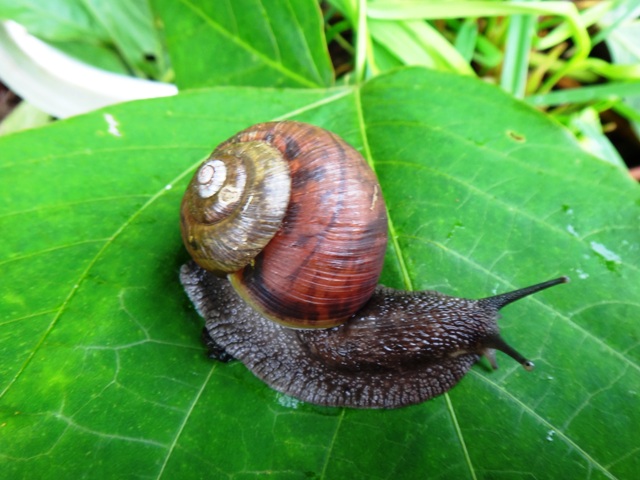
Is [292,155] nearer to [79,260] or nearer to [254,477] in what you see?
[79,260]

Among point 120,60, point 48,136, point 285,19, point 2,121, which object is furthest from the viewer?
point 2,121

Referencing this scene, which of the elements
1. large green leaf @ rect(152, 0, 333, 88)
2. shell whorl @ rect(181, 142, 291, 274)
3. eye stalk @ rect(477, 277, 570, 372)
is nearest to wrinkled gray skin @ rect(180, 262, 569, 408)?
eye stalk @ rect(477, 277, 570, 372)

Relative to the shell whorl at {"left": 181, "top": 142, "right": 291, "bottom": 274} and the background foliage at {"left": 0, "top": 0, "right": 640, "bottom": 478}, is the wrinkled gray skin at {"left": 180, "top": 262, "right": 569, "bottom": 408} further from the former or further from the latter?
the shell whorl at {"left": 181, "top": 142, "right": 291, "bottom": 274}

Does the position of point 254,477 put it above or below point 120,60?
below

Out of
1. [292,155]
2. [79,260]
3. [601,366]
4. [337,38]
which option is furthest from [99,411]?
[337,38]

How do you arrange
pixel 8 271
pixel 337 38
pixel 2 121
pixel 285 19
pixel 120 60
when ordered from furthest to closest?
pixel 2 121, pixel 120 60, pixel 337 38, pixel 285 19, pixel 8 271

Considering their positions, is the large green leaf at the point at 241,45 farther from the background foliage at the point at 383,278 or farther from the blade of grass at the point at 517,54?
the blade of grass at the point at 517,54

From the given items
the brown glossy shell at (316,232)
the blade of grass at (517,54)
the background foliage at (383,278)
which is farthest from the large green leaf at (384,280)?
the blade of grass at (517,54)

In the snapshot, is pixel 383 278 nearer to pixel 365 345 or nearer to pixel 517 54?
pixel 365 345

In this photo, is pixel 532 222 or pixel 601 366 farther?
pixel 532 222
